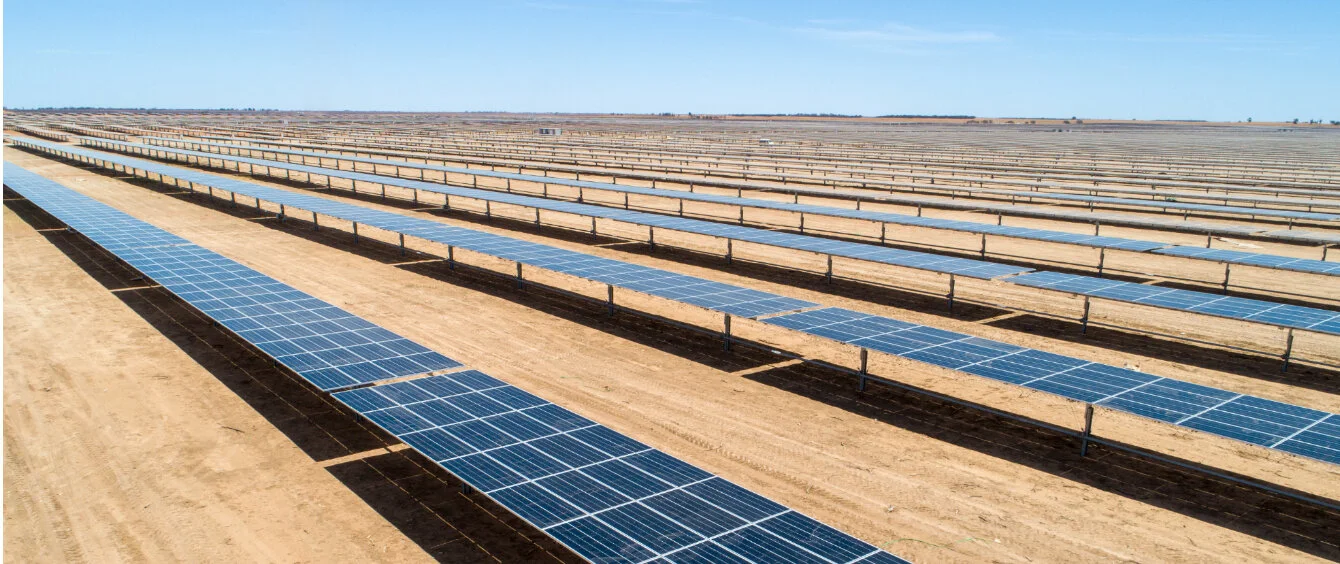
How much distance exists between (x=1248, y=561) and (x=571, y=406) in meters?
9.56

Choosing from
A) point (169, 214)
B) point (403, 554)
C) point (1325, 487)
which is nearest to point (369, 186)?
point (169, 214)

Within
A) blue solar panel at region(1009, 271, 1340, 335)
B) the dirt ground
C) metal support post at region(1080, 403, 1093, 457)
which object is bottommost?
the dirt ground

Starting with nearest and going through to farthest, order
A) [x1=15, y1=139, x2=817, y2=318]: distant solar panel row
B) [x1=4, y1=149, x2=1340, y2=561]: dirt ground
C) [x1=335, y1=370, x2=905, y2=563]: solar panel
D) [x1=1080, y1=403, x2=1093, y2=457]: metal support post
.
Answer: [x1=335, y1=370, x2=905, y2=563]: solar panel < [x1=4, y1=149, x2=1340, y2=561]: dirt ground < [x1=1080, y1=403, x2=1093, y2=457]: metal support post < [x1=15, y1=139, x2=817, y2=318]: distant solar panel row

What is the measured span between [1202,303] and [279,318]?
19.2 meters

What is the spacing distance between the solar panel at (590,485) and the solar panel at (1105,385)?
18.5 feet

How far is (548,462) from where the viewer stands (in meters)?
10.2

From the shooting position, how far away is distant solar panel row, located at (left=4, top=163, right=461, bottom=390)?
13.8 metres

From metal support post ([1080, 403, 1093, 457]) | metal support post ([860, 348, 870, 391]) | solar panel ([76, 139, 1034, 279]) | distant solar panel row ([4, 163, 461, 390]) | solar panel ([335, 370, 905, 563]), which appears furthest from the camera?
solar panel ([76, 139, 1034, 279])

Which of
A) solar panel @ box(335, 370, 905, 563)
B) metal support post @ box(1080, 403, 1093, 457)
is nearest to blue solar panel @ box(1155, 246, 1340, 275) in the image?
metal support post @ box(1080, 403, 1093, 457)

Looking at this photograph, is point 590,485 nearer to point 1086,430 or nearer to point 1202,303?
point 1086,430

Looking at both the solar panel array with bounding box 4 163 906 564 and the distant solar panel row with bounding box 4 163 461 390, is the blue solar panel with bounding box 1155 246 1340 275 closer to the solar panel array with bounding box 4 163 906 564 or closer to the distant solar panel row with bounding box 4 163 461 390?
the solar panel array with bounding box 4 163 906 564

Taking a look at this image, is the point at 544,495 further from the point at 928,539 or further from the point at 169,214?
the point at 169,214

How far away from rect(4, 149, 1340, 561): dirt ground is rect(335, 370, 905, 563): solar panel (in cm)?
90

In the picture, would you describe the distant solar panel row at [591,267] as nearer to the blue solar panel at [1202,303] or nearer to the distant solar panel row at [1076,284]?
the distant solar panel row at [1076,284]
